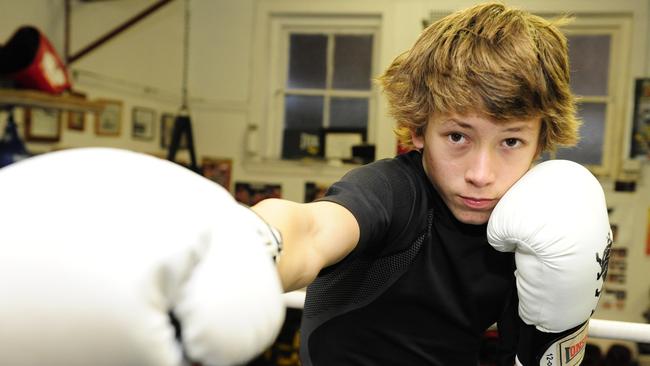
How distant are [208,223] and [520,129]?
623mm

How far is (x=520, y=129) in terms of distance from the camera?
2.93ft

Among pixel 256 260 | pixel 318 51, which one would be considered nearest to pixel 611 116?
pixel 318 51

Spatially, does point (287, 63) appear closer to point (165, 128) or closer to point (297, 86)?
point (297, 86)

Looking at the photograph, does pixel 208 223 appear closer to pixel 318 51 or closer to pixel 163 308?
pixel 163 308

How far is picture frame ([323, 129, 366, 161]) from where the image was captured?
3.87 m

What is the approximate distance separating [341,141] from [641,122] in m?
1.95

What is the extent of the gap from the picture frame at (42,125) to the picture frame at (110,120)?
363 millimetres

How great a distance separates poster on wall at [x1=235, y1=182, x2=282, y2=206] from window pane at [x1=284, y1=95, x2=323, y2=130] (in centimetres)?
47

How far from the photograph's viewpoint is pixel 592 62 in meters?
3.65

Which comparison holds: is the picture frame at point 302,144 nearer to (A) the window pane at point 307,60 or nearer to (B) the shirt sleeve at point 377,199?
(A) the window pane at point 307,60

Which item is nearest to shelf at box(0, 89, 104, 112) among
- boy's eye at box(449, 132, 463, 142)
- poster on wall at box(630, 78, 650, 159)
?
boy's eye at box(449, 132, 463, 142)

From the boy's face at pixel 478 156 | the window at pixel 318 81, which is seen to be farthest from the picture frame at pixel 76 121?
the boy's face at pixel 478 156

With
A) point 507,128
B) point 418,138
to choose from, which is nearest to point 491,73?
point 507,128

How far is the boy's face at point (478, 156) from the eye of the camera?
875mm
